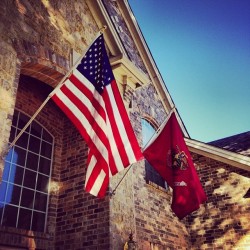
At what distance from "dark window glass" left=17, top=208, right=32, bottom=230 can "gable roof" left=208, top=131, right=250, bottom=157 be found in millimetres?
6270

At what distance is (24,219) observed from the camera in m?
5.06

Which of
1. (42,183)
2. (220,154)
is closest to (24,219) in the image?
(42,183)

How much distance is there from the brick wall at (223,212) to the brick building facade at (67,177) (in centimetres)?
3

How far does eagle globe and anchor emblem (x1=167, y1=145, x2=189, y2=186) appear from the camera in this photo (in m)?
4.76

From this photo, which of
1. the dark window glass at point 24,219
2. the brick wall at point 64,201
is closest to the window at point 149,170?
the brick wall at point 64,201

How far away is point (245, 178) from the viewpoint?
318 inches

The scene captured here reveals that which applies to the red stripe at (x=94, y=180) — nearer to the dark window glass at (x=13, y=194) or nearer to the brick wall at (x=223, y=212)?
the dark window glass at (x=13, y=194)

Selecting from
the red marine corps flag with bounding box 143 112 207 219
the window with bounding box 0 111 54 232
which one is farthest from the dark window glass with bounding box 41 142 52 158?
the red marine corps flag with bounding box 143 112 207 219

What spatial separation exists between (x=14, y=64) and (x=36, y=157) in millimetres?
2261

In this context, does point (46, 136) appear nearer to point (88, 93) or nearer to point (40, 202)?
point (40, 202)

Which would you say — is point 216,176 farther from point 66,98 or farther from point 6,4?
point 6,4

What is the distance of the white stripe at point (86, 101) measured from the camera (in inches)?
146

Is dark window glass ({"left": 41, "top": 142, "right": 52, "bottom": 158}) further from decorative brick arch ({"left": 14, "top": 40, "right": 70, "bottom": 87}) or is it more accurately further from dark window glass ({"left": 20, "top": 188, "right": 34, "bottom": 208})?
decorative brick arch ({"left": 14, "top": 40, "right": 70, "bottom": 87})

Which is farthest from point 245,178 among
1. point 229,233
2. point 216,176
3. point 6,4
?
point 6,4
